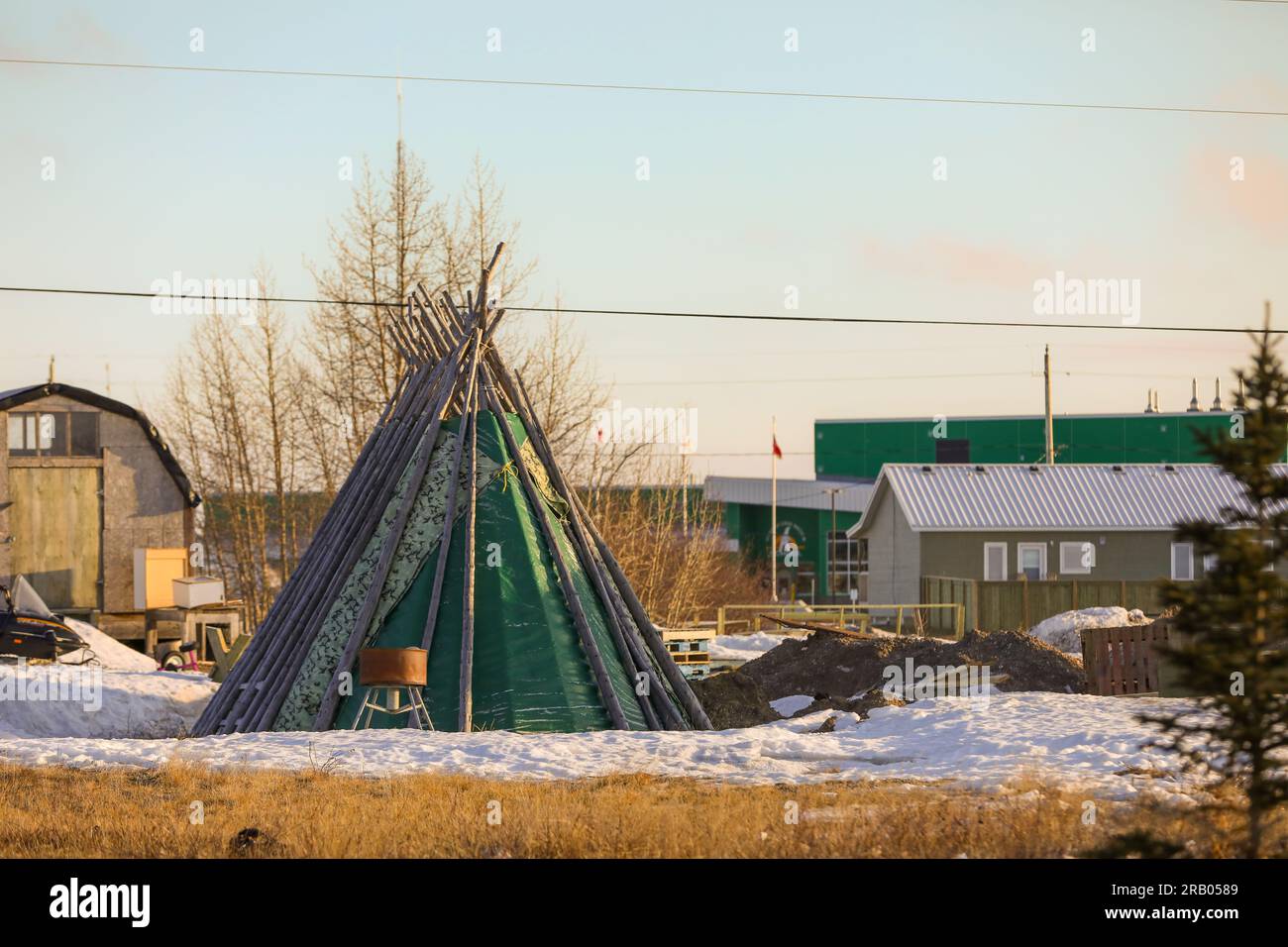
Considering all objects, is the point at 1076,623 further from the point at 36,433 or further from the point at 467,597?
the point at 36,433

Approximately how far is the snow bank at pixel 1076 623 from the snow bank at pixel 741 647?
4.68 meters

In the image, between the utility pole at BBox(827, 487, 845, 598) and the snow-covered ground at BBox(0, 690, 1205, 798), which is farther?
the utility pole at BBox(827, 487, 845, 598)

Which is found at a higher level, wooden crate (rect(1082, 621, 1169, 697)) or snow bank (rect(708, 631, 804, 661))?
wooden crate (rect(1082, 621, 1169, 697))

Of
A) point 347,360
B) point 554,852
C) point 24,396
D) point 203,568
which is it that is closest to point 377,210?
point 347,360

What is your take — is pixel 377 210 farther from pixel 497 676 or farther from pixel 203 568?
pixel 497 676

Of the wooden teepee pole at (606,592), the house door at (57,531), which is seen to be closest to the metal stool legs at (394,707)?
the wooden teepee pole at (606,592)

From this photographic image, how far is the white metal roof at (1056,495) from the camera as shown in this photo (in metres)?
35.6

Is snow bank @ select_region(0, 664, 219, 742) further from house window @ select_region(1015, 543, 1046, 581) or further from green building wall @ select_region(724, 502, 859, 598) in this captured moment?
green building wall @ select_region(724, 502, 859, 598)

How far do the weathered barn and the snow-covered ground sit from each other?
51.1 ft

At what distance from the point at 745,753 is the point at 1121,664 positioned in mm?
7805

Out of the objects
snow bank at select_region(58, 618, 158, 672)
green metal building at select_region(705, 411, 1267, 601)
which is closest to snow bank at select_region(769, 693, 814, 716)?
snow bank at select_region(58, 618, 158, 672)

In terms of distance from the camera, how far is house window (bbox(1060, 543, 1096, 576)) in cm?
3581

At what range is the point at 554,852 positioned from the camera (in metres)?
9.09
